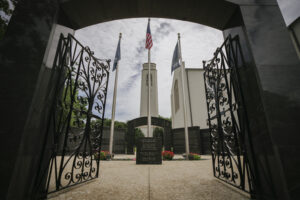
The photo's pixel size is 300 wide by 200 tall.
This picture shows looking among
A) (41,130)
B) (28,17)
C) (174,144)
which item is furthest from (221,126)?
(174,144)

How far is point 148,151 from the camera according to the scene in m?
7.73

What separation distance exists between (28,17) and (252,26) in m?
3.81

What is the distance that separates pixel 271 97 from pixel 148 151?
686cm

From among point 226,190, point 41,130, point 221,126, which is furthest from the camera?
point 221,126

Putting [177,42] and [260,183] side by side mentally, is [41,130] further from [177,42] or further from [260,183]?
[177,42]

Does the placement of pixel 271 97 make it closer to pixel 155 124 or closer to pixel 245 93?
pixel 245 93

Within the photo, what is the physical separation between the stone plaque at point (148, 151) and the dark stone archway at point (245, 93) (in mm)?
5942

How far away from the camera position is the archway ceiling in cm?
270

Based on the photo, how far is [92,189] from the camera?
256 centimetres

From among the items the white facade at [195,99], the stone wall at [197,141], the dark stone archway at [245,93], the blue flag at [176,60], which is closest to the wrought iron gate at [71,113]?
the dark stone archway at [245,93]

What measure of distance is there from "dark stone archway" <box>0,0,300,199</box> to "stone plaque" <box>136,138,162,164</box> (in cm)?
594

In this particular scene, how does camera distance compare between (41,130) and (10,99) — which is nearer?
(10,99)

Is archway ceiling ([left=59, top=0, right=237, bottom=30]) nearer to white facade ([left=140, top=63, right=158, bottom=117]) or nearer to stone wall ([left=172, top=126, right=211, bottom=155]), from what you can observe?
stone wall ([left=172, top=126, right=211, bottom=155])

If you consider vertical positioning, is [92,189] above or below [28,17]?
below
